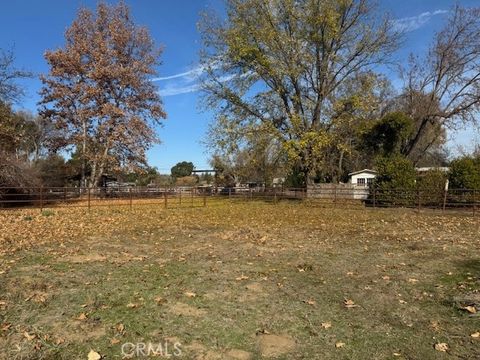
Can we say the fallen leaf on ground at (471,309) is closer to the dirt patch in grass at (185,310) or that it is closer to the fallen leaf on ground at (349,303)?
the fallen leaf on ground at (349,303)

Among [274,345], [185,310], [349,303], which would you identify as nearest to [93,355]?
[185,310]

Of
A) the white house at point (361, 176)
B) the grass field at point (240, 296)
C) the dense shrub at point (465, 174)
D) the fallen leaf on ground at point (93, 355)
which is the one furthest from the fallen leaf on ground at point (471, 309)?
the white house at point (361, 176)

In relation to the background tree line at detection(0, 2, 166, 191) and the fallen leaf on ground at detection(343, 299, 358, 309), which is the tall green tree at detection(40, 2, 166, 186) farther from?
the fallen leaf on ground at detection(343, 299, 358, 309)

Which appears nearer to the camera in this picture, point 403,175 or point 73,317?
point 73,317

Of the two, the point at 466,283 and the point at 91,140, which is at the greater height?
the point at 91,140

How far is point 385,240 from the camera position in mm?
11000

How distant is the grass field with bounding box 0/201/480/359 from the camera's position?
4262 mm

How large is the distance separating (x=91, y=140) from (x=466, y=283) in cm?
3267

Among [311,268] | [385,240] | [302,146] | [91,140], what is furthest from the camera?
[91,140]

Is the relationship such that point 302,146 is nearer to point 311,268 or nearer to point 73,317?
point 311,268

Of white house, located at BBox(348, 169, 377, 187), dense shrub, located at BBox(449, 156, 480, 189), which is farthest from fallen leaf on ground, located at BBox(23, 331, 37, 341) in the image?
white house, located at BBox(348, 169, 377, 187)

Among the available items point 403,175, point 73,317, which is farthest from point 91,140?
point 73,317

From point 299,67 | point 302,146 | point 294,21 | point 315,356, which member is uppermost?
point 294,21

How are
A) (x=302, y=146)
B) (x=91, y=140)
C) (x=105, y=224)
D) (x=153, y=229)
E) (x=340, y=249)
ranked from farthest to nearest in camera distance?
(x=91, y=140) → (x=302, y=146) → (x=105, y=224) → (x=153, y=229) → (x=340, y=249)
